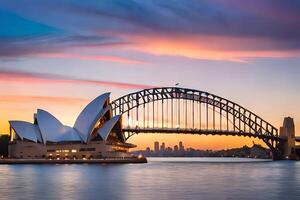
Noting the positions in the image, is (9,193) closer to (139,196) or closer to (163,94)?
(139,196)

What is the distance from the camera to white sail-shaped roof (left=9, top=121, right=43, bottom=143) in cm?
15675

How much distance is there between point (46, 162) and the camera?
505ft

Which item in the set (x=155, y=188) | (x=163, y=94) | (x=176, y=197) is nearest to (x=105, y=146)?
(x=163, y=94)

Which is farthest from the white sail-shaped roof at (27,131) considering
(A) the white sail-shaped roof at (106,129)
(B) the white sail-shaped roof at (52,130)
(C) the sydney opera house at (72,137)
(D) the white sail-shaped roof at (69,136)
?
(A) the white sail-shaped roof at (106,129)

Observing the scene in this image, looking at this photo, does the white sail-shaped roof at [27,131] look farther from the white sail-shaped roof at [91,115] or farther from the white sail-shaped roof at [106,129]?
the white sail-shaped roof at [106,129]

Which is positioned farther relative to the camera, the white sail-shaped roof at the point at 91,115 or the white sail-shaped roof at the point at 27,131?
the white sail-shaped roof at the point at 27,131

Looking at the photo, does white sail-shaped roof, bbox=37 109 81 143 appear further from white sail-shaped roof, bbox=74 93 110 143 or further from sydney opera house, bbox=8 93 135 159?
white sail-shaped roof, bbox=74 93 110 143

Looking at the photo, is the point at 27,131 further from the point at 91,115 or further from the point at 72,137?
the point at 91,115

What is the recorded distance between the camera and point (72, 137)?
15900 cm

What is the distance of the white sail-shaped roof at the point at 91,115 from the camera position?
152375 millimetres

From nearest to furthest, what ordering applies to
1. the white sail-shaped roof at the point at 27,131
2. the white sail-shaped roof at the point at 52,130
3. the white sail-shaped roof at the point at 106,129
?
the white sail-shaped roof at the point at 106,129 < the white sail-shaped roof at the point at 27,131 < the white sail-shaped roof at the point at 52,130

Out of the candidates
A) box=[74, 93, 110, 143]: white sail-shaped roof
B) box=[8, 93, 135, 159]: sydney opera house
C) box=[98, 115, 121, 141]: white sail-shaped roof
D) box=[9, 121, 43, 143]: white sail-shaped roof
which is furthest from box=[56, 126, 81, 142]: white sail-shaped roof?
box=[98, 115, 121, 141]: white sail-shaped roof

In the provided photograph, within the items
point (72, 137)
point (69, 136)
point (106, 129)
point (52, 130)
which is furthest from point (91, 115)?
point (52, 130)

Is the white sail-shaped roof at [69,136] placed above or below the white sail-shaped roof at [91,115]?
below
